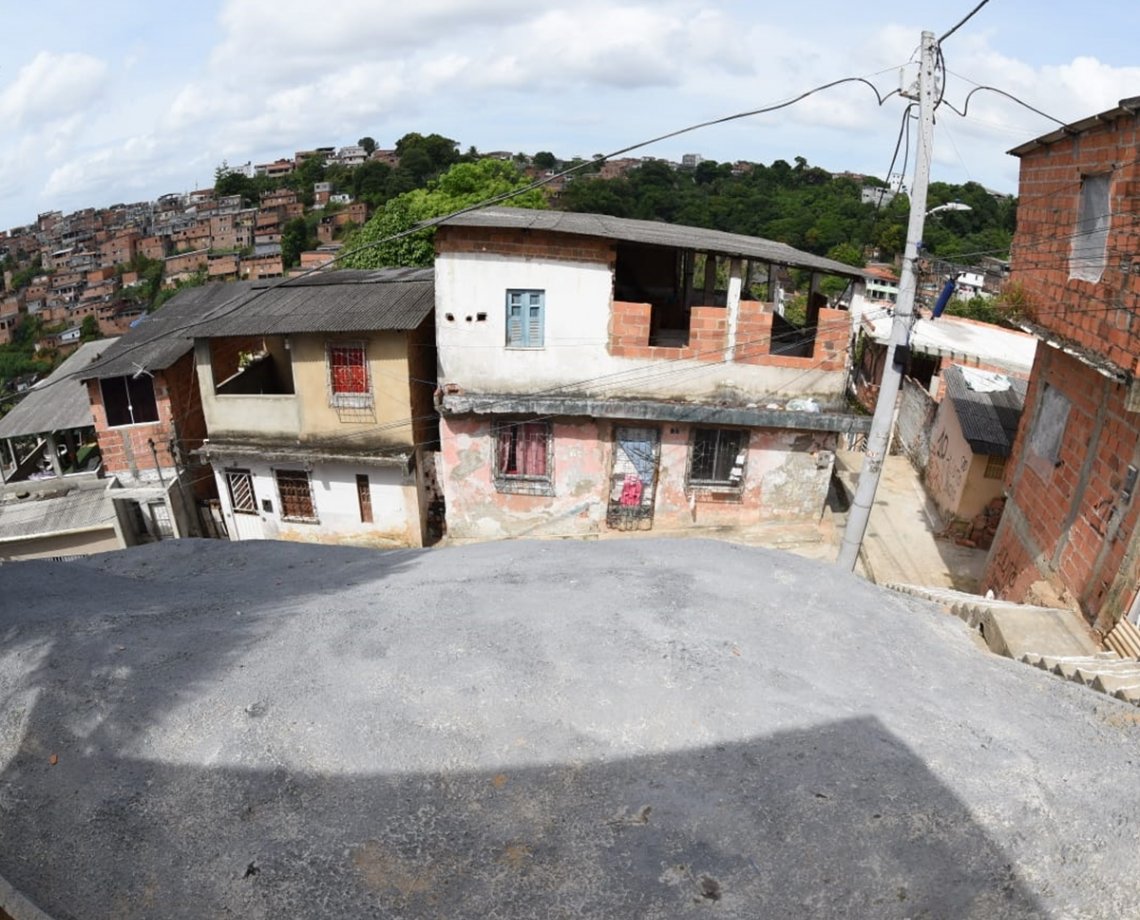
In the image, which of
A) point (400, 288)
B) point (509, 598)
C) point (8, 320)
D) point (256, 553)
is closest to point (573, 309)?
point (400, 288)

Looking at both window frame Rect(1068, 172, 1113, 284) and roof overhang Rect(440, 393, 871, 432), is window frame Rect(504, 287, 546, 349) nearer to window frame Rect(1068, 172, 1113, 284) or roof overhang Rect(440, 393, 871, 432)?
roof overhang Rect(440, 393, 871, 432)

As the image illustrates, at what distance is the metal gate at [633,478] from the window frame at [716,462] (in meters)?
0.75

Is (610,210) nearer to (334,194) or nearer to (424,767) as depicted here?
(424,767)

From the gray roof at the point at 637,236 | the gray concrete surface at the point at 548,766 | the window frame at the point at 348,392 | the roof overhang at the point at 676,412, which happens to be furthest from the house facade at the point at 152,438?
the gray concrete surface at the point at 548,766

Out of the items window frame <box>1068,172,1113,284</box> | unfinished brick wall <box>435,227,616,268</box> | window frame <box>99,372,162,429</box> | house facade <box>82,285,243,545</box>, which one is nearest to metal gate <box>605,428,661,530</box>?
unfinished brick wall <box>435,227,616,268</box>

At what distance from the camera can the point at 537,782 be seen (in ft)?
13.2

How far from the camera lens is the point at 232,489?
17406 mm

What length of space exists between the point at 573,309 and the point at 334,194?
117068 millimetres

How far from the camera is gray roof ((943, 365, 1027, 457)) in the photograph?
15.3 m

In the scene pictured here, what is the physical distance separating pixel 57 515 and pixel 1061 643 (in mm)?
22280

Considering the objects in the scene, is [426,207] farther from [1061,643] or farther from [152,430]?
[1061,643]

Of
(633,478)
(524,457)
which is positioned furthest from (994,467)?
(524,457)

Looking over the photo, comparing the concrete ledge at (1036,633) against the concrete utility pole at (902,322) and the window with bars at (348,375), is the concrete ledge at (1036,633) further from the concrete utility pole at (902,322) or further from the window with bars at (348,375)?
the window with bars at (348,375)

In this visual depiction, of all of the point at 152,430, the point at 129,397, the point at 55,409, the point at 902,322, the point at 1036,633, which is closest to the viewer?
the point at 1036,633
